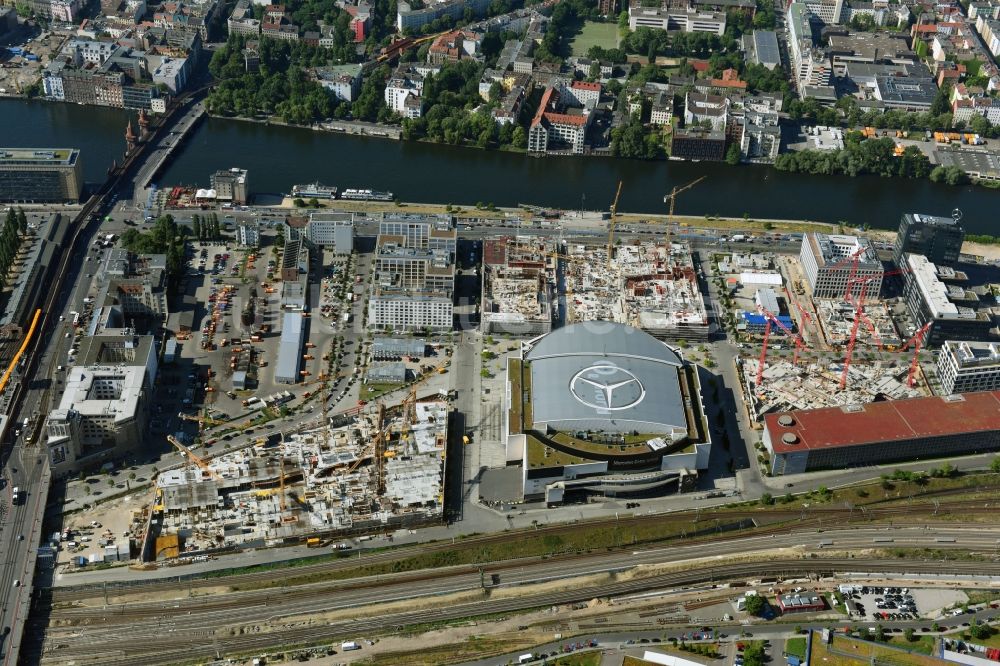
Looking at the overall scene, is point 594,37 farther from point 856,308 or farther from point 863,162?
point 856,308

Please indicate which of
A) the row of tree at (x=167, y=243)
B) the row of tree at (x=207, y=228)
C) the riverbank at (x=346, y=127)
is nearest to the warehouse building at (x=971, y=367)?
the row of tree at (x=207, y=228)

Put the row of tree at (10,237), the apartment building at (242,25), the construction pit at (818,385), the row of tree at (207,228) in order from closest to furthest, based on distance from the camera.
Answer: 1. the construction pit at (818,385)
2. the row of tree at (10,237)
3. the row of tree at (207,228)
4. the apartment building at (242,25)

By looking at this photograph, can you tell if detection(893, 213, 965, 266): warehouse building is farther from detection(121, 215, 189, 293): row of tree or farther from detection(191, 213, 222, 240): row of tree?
detection(121, 215, 189, 293): row of tree

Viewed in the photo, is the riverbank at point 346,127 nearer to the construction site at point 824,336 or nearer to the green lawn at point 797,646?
the construction site at point 824,336

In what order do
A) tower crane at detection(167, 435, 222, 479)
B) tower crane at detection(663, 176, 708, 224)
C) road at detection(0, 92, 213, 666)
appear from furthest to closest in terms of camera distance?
tower crane at detection(663, 176, 708, 224) → tower crane at detection(167, 435, 222, 479) → road at detection(0, 92, 213, 666)

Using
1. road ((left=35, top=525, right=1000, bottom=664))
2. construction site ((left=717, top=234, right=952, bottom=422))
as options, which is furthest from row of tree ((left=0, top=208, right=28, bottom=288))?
construction site ((left=717, top=234, right=952, bottom=422))

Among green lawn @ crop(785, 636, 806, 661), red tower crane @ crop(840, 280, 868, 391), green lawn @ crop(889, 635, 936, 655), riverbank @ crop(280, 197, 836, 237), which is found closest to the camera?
green lawn @ crop(785, 636, 806, 661)
